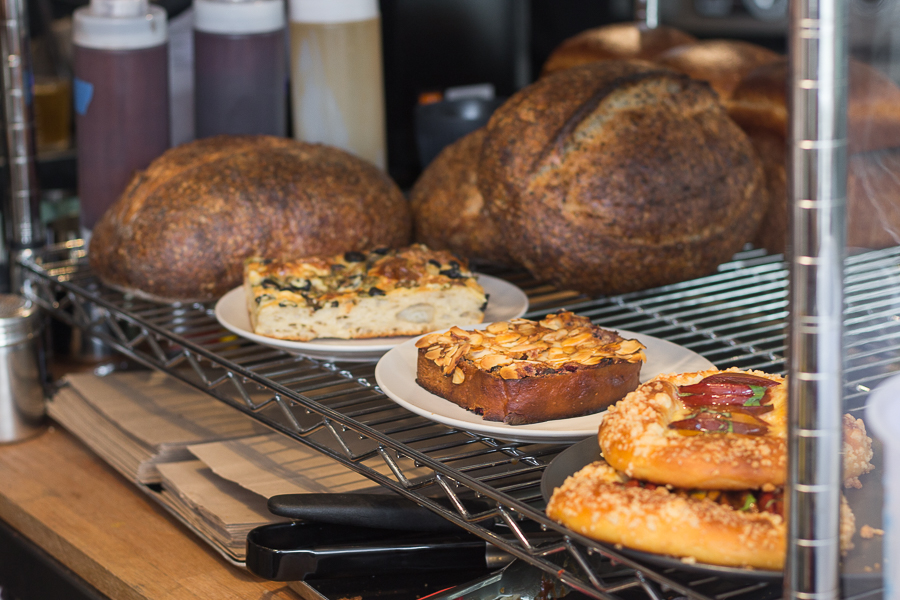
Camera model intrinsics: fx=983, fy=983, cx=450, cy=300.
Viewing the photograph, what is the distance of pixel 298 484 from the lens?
3.43ft

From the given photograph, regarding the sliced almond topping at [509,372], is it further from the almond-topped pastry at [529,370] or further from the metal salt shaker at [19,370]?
the metal salt shaker at [19,370]

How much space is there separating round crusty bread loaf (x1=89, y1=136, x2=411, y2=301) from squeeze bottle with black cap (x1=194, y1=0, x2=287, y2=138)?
5.3 inches

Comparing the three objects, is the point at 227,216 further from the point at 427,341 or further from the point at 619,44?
the point at 619,44

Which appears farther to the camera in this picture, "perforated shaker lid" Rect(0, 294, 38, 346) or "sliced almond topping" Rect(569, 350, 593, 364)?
"perforated shaker lid" Rect(0, 294, 38, 346)

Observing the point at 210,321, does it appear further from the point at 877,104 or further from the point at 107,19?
the point at 877,104

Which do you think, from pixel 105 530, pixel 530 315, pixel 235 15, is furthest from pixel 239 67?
pixel 105 530

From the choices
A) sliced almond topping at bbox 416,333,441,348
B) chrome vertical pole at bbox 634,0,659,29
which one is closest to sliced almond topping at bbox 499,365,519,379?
sliced almond topping at bbox 416,333,441,348

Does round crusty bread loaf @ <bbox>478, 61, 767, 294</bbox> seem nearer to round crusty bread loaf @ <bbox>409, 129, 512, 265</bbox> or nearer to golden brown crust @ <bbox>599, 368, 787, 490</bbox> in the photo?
round crusty bread loaf @ <bbox>409, 129, 512, 265</bbox>

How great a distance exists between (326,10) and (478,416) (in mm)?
870

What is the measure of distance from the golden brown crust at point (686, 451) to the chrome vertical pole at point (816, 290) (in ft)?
0.33

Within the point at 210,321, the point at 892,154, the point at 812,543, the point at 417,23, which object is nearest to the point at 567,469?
the point at 812,543

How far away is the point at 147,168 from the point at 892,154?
1.02 meters

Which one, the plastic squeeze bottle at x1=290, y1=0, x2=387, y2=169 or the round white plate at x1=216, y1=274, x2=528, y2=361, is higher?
the plastic squeeze bottle at x1=290, y1=0, x2=387, y2=169

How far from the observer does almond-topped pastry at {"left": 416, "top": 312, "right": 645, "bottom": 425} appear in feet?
2.76
